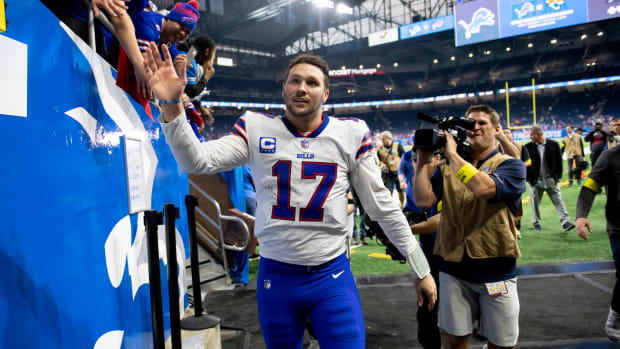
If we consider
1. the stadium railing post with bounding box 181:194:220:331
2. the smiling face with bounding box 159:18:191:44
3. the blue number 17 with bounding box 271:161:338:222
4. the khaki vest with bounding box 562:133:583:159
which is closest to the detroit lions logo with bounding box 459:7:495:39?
the khaki vest with bounding box 562:133:583:159

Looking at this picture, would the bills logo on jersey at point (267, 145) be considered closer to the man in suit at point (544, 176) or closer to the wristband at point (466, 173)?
the wristband at point (466, 173)

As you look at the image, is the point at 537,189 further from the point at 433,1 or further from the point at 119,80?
the point at 433,1

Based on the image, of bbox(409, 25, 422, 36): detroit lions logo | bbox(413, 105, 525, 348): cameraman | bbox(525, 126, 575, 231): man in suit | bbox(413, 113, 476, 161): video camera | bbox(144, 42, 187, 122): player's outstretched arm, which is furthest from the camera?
bbox(409, 25, 422, 36): detroit lions logo

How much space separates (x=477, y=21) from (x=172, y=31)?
23200 millimetres

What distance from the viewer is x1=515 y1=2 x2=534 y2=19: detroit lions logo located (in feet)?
67.1

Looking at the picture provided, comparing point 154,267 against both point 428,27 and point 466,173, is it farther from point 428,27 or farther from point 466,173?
point 428,27

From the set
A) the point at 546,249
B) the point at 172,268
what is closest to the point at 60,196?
the point at 172,268

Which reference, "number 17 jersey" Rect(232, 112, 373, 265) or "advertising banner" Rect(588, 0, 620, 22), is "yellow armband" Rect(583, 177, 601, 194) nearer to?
"number 17 jersey" Rect(232, 112, 373, 265)

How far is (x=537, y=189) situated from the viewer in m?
7.67

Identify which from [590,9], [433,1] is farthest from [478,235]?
[433,1]

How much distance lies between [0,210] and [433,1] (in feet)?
111

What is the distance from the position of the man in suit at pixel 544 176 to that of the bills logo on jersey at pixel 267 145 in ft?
24.1

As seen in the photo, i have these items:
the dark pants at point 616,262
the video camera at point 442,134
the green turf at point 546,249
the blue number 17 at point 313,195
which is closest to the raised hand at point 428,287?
the blue number 17 at point 313,195

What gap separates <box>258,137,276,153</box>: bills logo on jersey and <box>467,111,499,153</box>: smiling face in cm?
149
